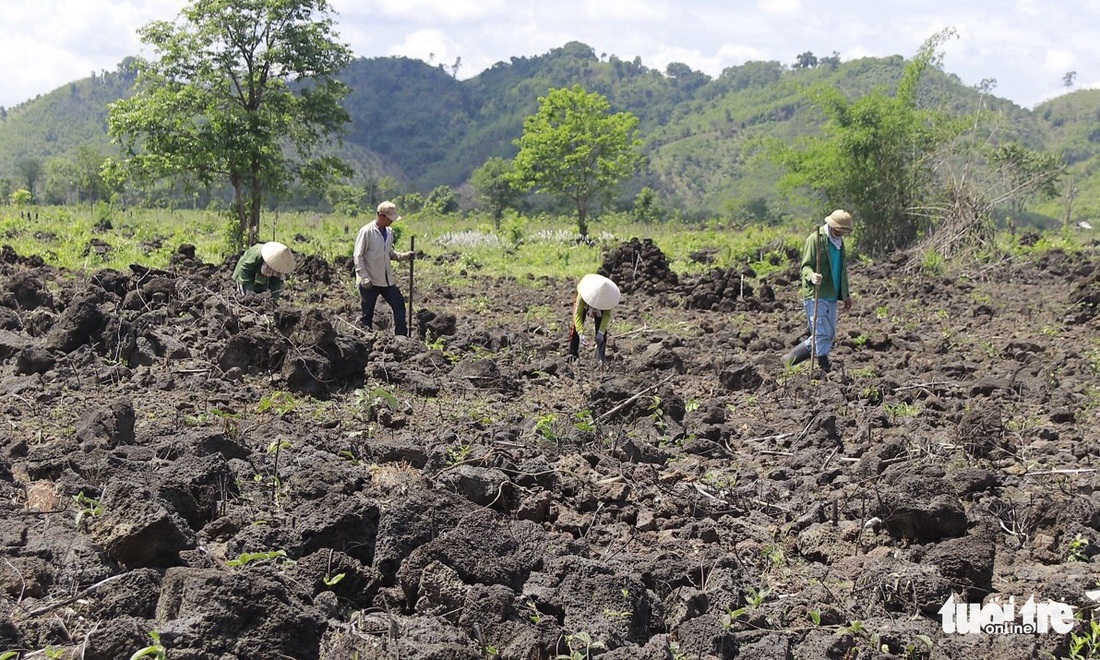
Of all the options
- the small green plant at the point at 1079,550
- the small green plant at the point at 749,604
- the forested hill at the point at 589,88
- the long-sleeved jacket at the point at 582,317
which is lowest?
the small green plant at the point at 749,604

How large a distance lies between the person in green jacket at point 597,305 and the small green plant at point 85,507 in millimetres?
5169

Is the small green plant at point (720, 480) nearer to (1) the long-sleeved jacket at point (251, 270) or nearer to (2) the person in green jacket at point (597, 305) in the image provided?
(2) the person in green jacket at point (597, 305)

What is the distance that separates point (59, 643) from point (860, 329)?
10.7 m

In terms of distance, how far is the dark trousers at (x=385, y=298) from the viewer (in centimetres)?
1043

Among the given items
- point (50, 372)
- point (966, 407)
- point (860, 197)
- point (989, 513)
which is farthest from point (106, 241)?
point (989, 513)

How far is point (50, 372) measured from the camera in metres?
8.24

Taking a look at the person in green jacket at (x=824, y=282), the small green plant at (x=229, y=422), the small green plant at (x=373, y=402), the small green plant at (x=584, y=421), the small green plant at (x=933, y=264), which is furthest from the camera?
the small green plant at (x=933, y=264)

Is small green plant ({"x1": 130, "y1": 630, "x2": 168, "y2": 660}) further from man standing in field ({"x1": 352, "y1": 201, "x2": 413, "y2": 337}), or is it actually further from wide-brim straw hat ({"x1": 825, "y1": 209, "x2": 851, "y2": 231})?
wide-brim straw hat ({"x1": 825, "y1": 209, "x2": 851, "y2": 231})

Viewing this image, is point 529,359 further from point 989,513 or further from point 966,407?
point 989,513

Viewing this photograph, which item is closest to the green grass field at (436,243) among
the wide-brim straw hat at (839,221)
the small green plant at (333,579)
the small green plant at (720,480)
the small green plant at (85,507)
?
Result: the wide-brim straw hat at (839,221)

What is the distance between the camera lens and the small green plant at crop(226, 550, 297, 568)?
4.34 metres

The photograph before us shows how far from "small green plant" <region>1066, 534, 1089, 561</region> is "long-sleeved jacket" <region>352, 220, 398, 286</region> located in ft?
22.1

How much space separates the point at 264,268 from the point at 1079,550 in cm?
810

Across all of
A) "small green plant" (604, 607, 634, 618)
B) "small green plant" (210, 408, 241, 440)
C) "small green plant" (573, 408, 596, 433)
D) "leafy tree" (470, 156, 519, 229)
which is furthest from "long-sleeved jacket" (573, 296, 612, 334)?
"leafy tree" (470, 156, 519, 229)
